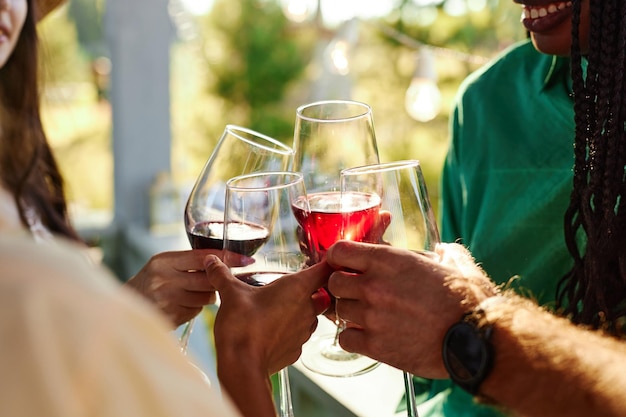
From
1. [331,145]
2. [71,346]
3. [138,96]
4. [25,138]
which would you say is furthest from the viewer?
[138,96]

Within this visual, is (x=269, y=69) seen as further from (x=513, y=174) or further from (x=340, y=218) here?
(x=340, y=218)

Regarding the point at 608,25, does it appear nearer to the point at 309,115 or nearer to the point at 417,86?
the point at 309,115

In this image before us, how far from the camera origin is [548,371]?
85 cm

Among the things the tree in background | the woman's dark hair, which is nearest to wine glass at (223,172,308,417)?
the woman's dark hair

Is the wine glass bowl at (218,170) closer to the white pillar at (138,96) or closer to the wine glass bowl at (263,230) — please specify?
the wine glass bowl at (263,230)

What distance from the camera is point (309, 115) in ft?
3.73

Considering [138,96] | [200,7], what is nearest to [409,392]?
[138,96]

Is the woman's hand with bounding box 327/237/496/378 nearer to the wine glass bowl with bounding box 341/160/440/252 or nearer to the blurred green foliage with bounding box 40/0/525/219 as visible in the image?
the wine glass bowl with bounding box 341/160/440/252

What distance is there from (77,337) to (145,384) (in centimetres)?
5

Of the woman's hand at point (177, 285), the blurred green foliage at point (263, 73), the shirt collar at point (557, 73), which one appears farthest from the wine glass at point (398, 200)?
the blurred green foliage at point (263, 73)

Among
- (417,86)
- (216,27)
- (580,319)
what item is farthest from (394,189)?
(216,27)

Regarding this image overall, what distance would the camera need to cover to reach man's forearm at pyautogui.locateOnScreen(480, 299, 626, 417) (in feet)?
2.75

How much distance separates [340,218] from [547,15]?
0.64m

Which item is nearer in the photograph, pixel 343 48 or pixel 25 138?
pixel 25 138
